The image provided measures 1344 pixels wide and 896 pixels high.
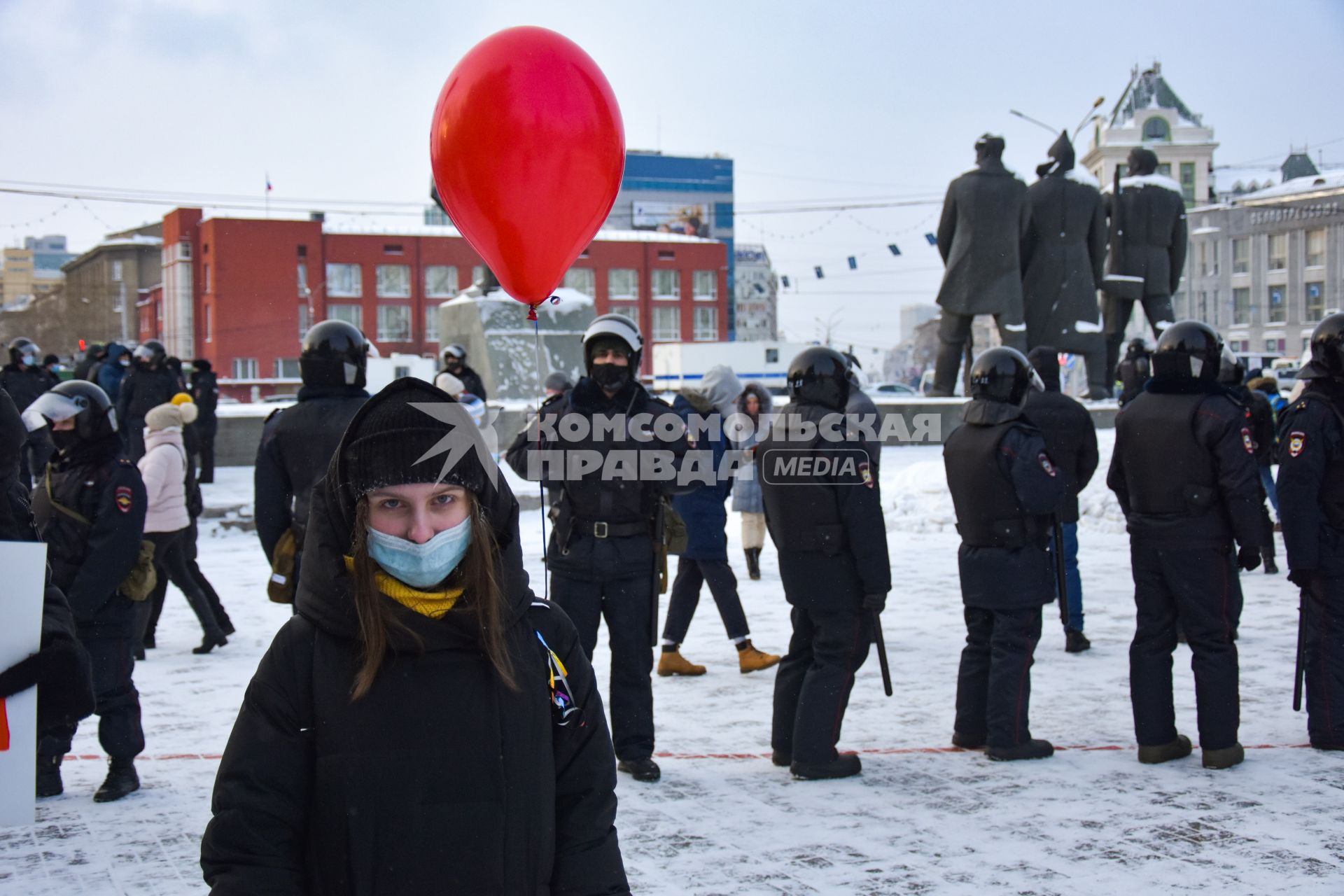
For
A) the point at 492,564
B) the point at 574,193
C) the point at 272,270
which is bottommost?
the point at 492,564

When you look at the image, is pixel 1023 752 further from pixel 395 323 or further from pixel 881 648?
pixel 395 323

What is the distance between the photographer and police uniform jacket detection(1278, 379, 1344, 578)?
5.27 meters

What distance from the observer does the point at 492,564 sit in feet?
6.80

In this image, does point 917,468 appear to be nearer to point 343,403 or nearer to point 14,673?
point 343,403

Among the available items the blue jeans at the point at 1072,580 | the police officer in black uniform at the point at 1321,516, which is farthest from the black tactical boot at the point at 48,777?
the blue jeans at the point at 1072,580

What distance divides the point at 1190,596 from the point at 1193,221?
234ft

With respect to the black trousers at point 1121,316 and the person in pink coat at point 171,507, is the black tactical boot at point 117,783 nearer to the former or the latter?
the person in pink coat at point 171,507

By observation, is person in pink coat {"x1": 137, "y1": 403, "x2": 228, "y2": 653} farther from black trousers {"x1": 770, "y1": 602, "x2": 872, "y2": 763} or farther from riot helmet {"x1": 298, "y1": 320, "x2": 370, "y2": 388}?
black trousers {"x1": 770, "y1": 602, "x2": 872, "y2": 763}

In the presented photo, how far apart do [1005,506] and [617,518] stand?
5.58ft

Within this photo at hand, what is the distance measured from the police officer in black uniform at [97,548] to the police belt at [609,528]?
1790mm

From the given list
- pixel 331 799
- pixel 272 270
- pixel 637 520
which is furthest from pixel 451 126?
pixel 272 270

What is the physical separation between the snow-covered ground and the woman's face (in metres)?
2.30

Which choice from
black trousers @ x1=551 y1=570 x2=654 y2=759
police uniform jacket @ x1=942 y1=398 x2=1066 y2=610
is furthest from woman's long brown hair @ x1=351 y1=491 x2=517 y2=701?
police uniform jacket @ x1=942 y1=398 x2=1066 y2=610

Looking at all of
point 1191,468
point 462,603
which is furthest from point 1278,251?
point 462,603
